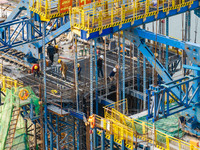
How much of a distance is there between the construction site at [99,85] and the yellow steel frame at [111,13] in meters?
0.07

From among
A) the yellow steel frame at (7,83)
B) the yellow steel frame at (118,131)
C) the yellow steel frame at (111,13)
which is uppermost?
the yellow steel frame at (111,13)

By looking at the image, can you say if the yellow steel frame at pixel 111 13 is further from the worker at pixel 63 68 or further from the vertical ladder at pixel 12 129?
the vertical ladder at pixel 12 129

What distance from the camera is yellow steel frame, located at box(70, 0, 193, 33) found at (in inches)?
1738

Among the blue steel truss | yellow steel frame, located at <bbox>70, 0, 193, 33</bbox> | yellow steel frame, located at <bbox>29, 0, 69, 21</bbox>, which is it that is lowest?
the blue steel truss

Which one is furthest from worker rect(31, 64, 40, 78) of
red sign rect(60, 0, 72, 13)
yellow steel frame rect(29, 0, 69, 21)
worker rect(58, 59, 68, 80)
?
red sign rect(60, 0, 72, 13)

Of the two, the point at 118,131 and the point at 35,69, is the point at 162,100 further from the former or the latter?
the point at 35,69

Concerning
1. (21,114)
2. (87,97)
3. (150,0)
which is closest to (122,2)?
(150,0)

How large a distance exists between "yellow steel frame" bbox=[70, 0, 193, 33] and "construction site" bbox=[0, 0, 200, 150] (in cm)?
7

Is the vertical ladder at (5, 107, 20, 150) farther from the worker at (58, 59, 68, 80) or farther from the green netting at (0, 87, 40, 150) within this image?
the worker at (58, 59, 68, 80)

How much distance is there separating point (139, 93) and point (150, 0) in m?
9.23

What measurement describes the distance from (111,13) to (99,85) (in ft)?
32.5

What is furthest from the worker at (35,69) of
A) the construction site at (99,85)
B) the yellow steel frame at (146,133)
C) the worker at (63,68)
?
the yellow steel frame at (146,133)

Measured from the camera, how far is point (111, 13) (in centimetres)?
4478

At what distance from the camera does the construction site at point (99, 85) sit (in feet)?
144
